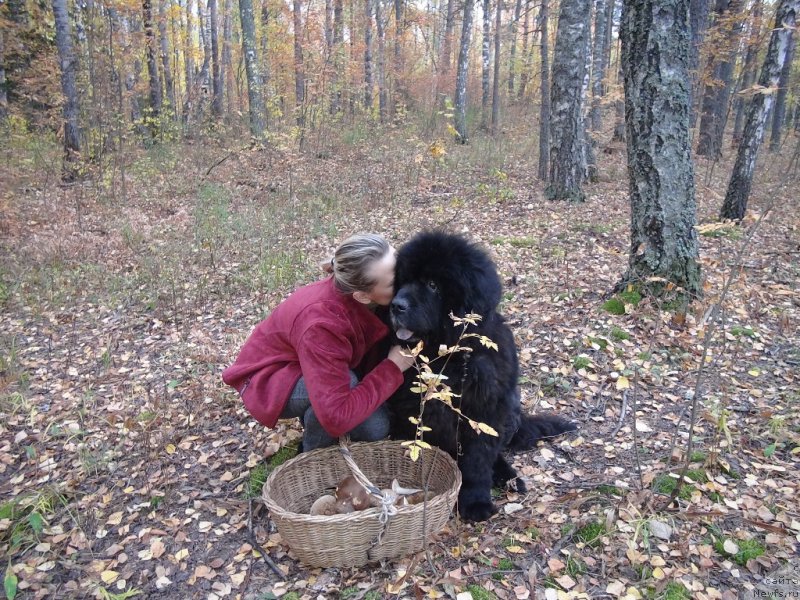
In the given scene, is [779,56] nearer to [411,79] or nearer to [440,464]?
[440,464]

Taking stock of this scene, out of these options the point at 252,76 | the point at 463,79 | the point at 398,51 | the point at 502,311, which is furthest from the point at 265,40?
the point at 502,311

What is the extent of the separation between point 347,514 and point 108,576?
1228 mm

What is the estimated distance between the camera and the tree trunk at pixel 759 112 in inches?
235

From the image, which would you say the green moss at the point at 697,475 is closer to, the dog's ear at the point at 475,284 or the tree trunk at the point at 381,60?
the dog's ear at the point at 475,284

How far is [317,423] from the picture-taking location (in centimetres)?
295

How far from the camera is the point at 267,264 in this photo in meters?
6.02

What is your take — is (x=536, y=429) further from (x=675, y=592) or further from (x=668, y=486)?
(x=675, y=592)

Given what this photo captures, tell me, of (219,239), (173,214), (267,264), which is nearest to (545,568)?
(267,264)

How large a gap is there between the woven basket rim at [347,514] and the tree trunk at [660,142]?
2.18 meters

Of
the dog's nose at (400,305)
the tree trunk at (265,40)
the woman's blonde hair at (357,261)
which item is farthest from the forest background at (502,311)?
the tree trunk at (265,40)

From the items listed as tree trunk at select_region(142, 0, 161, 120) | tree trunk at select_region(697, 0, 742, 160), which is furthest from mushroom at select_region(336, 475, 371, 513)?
tree trunk at select_region(142, 0, 161, 120)

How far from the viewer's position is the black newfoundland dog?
100 inches

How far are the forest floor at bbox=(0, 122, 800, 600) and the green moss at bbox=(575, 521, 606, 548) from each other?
0.02m

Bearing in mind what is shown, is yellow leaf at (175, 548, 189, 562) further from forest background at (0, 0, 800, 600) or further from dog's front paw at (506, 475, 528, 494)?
dog's front paw at (506, 475, 528, 494)
